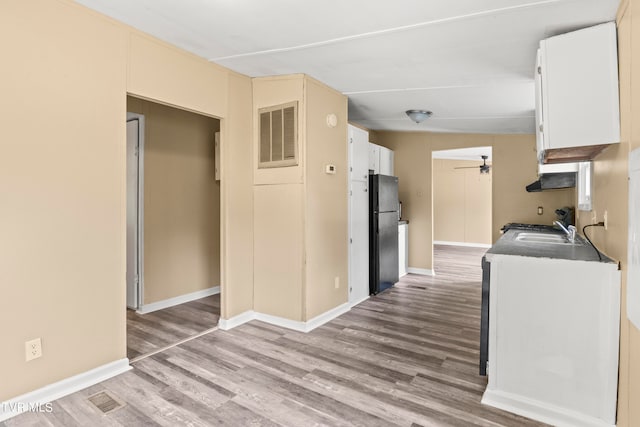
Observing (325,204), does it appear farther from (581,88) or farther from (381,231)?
(581,88)

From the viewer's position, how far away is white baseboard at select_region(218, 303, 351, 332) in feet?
11.0

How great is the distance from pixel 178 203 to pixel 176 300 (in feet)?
3.86

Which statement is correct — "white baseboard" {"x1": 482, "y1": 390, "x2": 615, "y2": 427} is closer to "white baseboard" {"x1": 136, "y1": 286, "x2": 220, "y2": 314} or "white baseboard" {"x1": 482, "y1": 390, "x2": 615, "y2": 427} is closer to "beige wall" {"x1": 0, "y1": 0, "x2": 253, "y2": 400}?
"beige wall" {"x1": 0, "y1": 0, "x2": 253, "y2": 400}

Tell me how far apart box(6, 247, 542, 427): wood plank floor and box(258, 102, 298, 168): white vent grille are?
5.39ft

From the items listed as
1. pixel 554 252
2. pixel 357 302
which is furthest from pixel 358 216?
pixel 554 252

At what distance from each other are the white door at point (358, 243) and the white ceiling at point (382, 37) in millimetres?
1194

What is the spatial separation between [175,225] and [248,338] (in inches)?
72.3

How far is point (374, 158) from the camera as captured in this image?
514cm

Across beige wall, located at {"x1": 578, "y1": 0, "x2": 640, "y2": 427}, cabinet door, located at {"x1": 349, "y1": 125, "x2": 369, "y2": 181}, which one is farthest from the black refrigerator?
beige wall, located at {"x1": 578, "y1": 0, "x2": 640, "y2": 427}

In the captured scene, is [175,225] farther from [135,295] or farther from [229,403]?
[229,403]

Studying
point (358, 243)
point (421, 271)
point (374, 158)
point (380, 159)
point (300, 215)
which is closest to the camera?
point (300, 215)

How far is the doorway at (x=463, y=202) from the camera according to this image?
970 cm

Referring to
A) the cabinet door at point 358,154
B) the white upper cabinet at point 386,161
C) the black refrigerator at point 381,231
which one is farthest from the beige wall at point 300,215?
the white upper cabinet at point 386,161

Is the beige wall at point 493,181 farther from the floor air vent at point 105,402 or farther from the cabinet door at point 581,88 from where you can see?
the floor air vent at point 105,402
